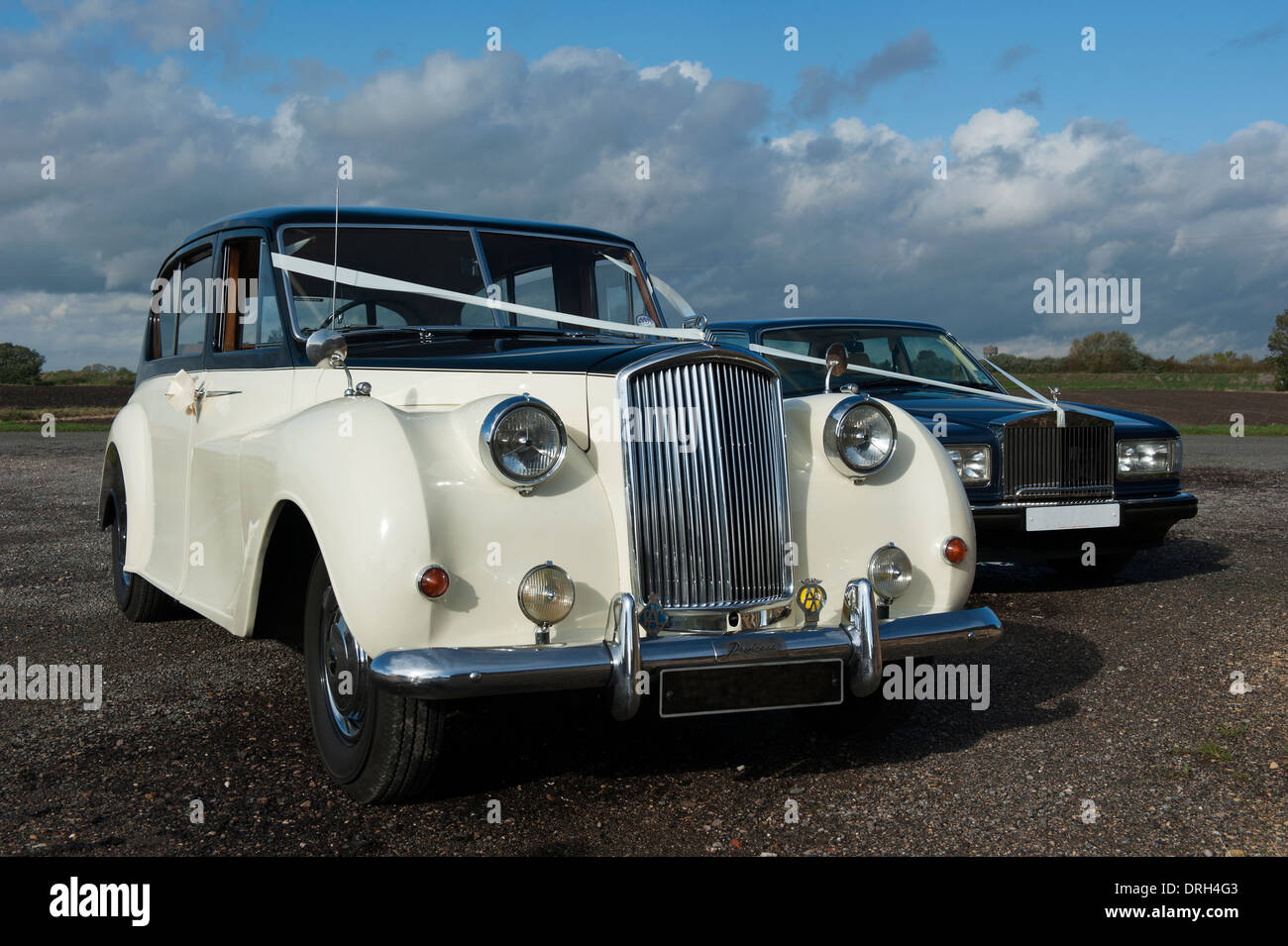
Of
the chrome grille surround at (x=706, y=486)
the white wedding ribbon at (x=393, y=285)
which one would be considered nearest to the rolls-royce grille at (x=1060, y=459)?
the white wedding ribbon at (x=393, y=285)

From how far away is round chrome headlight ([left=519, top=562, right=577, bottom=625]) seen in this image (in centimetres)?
315

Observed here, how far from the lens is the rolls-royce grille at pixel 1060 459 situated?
264 inches

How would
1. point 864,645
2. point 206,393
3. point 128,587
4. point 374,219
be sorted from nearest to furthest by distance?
point 864,645 < point 374,219 < point 206,393 < point 128,587

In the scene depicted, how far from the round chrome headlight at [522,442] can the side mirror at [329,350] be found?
789 mm

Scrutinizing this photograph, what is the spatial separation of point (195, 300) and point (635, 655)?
3.36 m

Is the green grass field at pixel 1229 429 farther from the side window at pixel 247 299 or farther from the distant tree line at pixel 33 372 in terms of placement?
the distant tree line at pixel 33 372

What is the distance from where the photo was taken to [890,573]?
12.1 feet

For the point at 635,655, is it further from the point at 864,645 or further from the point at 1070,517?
the point at 1070,517

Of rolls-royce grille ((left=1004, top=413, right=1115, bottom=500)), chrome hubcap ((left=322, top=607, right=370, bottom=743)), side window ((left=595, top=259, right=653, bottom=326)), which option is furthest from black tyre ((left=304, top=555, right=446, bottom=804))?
rolls-royce grille ((left=1004, top=413, right=1115, bottom=500))

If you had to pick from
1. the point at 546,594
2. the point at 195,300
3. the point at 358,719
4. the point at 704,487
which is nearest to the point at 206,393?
the point at 195,300
